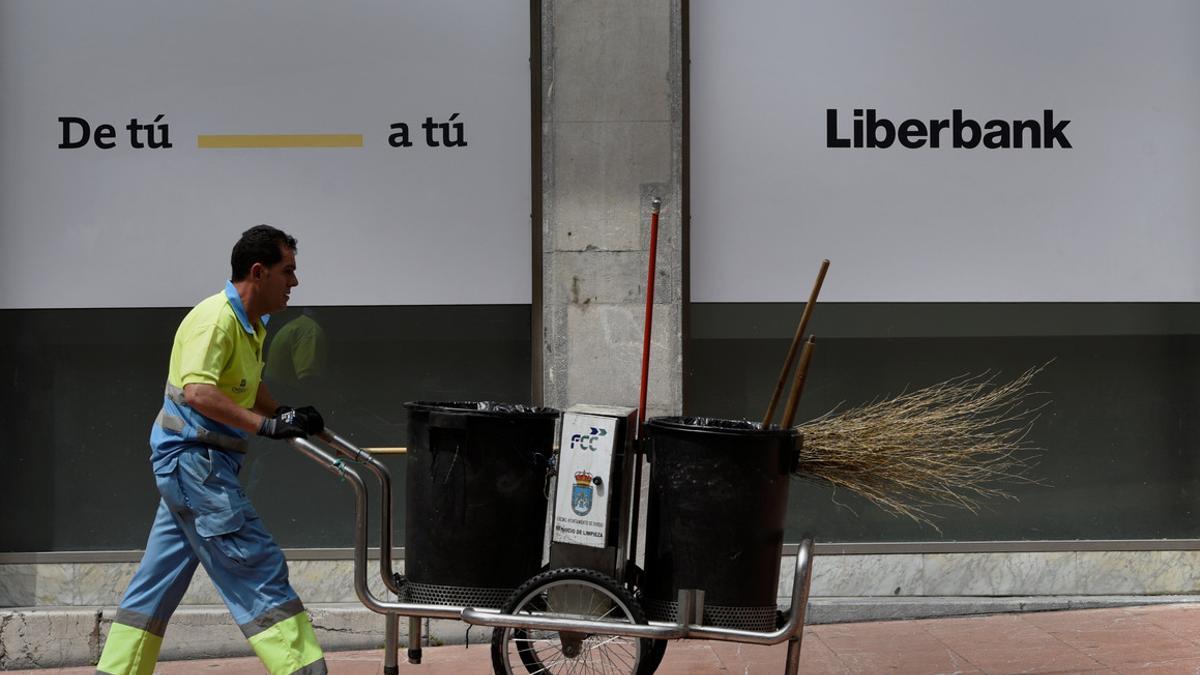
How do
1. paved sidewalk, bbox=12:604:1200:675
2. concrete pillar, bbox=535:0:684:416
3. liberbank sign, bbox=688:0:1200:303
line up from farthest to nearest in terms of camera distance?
liberbank sign, bbox=688:0:1200:303
concrete pillar, bbox=535:0:684:416
paved sidewalk, bbox=12:604:1200:675

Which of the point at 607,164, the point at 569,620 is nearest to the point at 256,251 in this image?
the point at 569,620

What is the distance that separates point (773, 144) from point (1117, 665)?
301 centimetres

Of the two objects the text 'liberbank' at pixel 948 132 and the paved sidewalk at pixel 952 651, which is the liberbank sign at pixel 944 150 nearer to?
the text 'liberbank' at pixel 948 132

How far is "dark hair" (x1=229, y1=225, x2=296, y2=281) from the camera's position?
4699 mm

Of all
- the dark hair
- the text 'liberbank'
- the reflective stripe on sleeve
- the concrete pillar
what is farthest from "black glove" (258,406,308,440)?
the text 'liberbank'

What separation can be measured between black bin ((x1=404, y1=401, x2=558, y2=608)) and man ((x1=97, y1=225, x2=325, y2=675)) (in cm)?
41

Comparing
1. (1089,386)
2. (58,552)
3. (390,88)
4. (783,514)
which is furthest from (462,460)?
(1089,386)

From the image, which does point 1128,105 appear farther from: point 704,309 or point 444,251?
point 444,251

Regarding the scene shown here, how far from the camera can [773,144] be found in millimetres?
6984

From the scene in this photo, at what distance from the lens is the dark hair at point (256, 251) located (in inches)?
185

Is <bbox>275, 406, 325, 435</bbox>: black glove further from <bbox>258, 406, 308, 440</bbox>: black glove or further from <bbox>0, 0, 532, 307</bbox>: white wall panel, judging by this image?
<bbox>0, 0, 532, 307</bbox>: white wall panel

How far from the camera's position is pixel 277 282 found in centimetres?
473

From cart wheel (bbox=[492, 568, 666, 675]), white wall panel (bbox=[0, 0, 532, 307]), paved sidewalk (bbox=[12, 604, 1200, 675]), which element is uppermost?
white wall panel (bbox=[0, 0, 532, 307])

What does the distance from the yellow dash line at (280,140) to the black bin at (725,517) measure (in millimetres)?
3080
